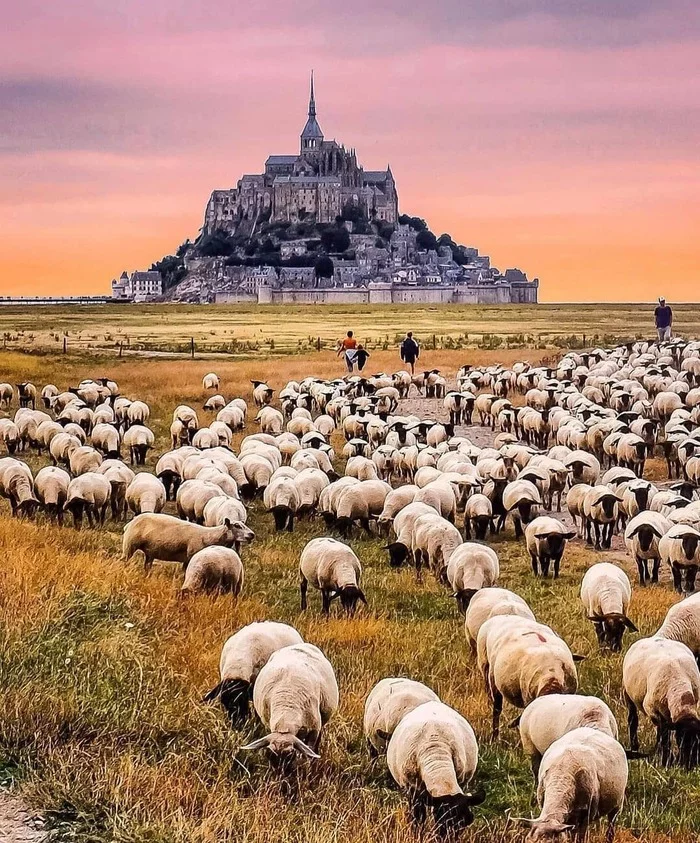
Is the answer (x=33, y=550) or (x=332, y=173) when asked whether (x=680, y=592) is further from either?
(x=332, y=173)

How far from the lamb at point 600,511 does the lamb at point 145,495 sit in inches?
215

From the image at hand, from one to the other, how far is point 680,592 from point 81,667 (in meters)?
6.41


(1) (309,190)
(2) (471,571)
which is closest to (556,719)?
(2) (471,571)

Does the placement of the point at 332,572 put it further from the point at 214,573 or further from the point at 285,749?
the point at 285,749

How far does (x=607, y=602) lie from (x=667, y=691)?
2.23 meters

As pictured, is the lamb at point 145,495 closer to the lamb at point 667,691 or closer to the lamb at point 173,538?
the lamb at point 173,538

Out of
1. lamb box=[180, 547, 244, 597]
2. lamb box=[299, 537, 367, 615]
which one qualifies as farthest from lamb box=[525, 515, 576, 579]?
lamb box=[180, 547, 244, 597]

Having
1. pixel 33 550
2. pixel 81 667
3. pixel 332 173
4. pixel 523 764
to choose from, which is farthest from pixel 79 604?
pixel 332 173

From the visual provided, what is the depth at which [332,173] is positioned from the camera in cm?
18750

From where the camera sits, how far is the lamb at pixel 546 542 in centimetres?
1132

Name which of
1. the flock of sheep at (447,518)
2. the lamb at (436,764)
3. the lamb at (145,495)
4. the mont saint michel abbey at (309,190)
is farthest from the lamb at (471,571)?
the mont saint michel abbey at (309,190)

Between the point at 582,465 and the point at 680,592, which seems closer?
the point at 680,592

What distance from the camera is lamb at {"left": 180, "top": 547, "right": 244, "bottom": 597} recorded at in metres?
9.05

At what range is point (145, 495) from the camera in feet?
42.2
